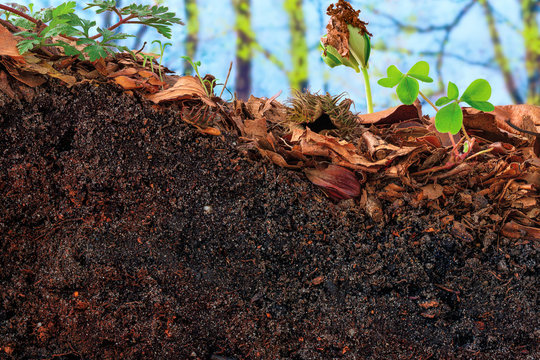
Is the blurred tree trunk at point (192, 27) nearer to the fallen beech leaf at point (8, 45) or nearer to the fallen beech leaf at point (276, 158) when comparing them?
the fallen beech leaf at point (8, 45)

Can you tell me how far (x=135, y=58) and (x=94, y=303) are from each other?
64cm

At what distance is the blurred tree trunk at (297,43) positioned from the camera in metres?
2.80

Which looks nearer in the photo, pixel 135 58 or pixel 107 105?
pixel 107 105

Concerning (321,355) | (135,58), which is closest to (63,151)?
(135,58)

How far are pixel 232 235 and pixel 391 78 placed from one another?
503 mm

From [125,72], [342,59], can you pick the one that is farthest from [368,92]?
[125,72]

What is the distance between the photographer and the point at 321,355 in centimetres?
93

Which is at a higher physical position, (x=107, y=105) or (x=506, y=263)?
(x=107, y=105)

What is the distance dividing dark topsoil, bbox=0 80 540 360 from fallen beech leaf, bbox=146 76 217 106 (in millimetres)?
34

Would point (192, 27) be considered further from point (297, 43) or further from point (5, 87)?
point (5, 87)

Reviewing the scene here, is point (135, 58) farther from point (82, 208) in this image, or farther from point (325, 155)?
point (325, 155)

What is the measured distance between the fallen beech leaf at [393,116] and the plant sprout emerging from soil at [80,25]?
1.92 feet

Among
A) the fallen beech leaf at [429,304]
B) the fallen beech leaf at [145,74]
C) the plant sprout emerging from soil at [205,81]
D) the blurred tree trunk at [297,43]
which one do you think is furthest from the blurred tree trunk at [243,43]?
the fallen beech leaf at [429,304]

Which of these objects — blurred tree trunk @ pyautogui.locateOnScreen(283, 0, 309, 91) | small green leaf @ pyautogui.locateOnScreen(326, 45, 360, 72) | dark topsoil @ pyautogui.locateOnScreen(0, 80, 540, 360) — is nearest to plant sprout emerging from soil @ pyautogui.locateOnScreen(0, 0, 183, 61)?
dark topsoil @ pyautogui.locateOnScreen(0, 80, 540, 360)
